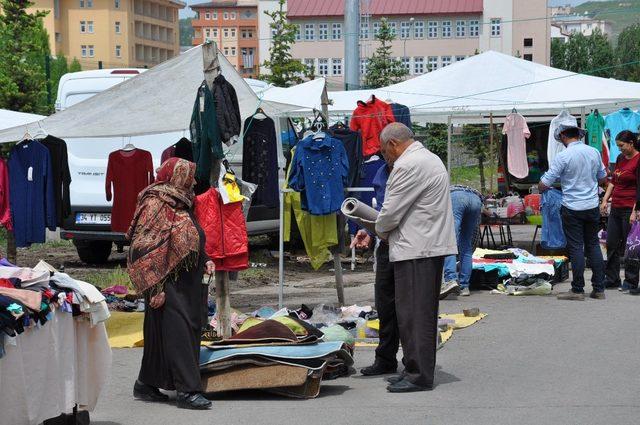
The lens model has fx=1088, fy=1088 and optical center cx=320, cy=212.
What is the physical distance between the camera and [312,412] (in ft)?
24.7

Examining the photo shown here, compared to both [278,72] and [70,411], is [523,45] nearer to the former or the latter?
[278,72]

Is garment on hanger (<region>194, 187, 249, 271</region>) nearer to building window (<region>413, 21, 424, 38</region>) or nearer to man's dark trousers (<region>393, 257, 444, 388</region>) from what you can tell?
man's dark trousers (<region>393, 257, 444, 388</region>)

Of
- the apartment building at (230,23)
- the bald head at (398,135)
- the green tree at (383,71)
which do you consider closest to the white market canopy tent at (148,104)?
the bald head at (398,135)

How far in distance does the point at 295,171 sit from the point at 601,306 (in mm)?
3776

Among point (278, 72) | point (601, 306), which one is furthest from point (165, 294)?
point (278, 72)

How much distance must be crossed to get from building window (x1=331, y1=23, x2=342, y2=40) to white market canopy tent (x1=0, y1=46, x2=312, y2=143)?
104m

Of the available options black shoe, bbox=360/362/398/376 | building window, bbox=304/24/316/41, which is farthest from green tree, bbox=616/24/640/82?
black shoe, bbox=360/362/398/376

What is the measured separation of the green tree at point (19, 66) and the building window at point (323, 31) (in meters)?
91.3

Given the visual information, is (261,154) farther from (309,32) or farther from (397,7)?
(309,32)

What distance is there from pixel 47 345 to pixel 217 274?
140 inches

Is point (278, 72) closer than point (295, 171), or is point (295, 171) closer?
point (295, 171)

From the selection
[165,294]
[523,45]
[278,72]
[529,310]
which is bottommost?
[529,310]

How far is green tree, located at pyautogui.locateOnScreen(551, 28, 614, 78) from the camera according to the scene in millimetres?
112637

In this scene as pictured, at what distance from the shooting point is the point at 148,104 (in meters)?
10.8
